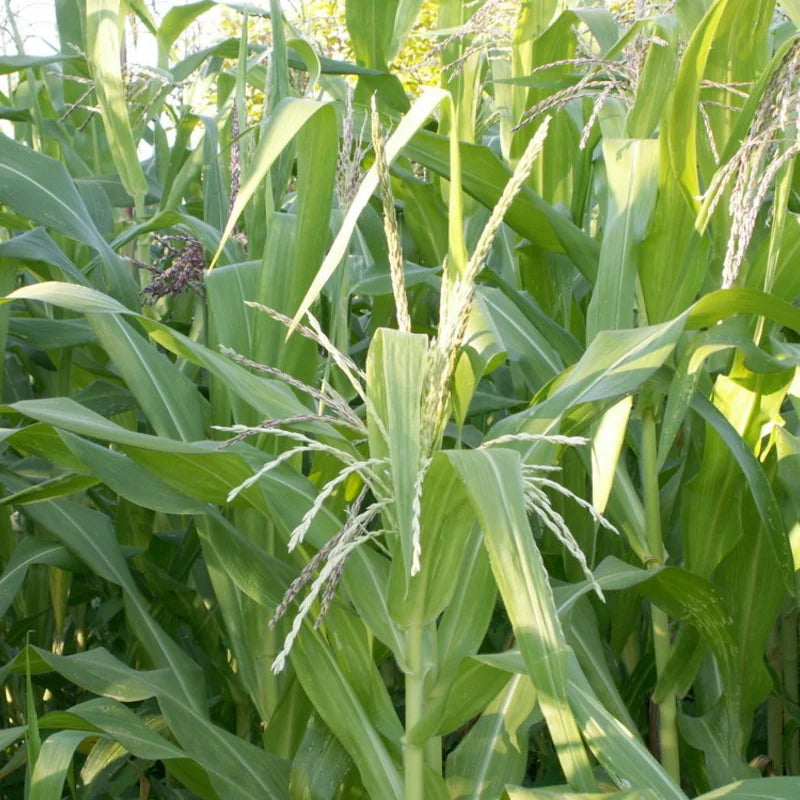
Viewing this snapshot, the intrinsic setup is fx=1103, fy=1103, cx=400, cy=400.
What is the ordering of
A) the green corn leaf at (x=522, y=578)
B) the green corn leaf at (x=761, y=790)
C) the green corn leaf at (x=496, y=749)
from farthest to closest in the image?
the green corn leaf at (x=496, y=749)
the green corn leaf at (x=761, y=790)
the green corn leaf at (x=522, y=578)

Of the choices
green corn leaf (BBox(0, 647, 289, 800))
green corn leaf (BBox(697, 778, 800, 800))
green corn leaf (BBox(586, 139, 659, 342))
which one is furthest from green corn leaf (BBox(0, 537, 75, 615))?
green corn leaf (BBox(697, 778, 800, 800))

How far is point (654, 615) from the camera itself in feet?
4.73

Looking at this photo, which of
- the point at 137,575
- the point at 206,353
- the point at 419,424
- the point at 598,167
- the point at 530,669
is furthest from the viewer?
the point at 598,167

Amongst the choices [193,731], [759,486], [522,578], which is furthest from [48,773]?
[759,486]

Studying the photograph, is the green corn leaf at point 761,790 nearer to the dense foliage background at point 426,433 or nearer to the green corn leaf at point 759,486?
the dense foliage background at point 426,433

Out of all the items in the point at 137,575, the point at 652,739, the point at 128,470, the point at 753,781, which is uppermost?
the point at 128,470

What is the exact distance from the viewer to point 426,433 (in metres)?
0.94

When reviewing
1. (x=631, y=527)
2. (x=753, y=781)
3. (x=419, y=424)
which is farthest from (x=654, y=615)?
(x=419, y=424)

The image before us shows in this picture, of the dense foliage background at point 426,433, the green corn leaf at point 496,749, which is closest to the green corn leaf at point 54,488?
the dense foliage background at point 426,433

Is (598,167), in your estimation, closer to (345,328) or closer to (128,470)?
(345,328)

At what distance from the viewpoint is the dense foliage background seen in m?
1.00

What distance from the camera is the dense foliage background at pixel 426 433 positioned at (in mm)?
995

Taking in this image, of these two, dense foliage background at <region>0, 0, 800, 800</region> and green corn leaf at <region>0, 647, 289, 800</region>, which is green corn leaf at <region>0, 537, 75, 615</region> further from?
green corn leaf at <region>0, 647, 289, 800</region>

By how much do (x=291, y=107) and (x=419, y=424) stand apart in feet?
1.28
